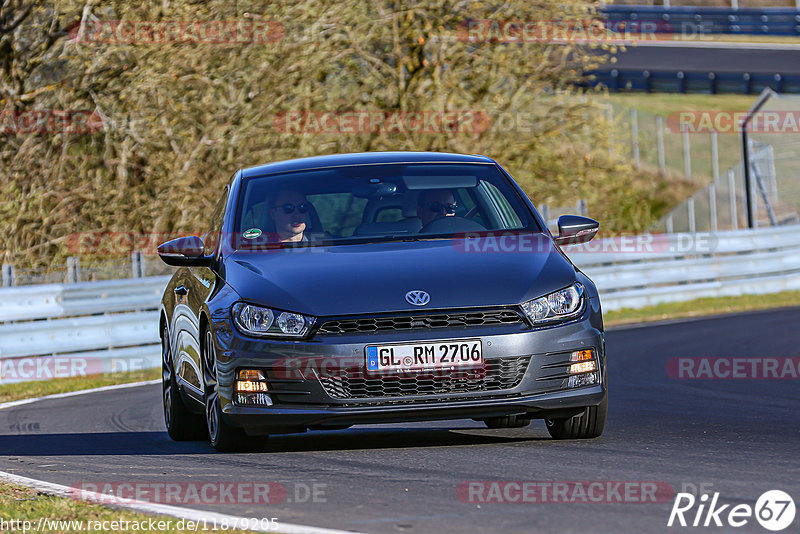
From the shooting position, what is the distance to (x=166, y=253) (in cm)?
836

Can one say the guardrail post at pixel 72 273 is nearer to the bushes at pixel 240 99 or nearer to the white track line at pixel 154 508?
the bushes at pixel 240 99

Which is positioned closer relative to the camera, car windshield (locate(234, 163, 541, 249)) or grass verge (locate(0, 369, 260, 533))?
grass verge (locate(0, 369, 260, 533))

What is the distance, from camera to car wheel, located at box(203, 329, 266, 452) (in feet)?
25.1

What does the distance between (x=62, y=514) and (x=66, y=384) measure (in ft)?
29.2

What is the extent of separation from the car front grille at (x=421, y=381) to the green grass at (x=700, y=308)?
500 inches

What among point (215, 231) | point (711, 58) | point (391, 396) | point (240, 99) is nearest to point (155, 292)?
point (240, 99)

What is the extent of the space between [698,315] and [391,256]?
542 inches

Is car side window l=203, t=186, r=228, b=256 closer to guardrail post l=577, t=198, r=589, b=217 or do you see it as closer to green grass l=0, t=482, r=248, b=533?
green grass l=0, t=482, r=248, b=533

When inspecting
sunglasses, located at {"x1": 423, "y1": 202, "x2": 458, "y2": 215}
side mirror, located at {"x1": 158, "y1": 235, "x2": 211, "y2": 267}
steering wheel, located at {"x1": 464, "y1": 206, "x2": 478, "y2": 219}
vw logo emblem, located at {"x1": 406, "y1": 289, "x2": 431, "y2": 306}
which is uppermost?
sunglasses, located at {"x1": 423, "y1": 202, "x2": 458, "y2": 215}

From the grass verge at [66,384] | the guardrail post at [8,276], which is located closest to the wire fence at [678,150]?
the guardrail post at [8,276]

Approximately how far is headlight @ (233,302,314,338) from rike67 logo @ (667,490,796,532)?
219 cm

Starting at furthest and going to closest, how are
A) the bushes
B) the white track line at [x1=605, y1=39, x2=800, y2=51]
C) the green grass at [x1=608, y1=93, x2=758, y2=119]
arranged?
the green grass at [x1=608, y1=93, x2=758, y2=119]
the white track line at [x1=605, y1=39, x2=800, y2=51]
the bushes

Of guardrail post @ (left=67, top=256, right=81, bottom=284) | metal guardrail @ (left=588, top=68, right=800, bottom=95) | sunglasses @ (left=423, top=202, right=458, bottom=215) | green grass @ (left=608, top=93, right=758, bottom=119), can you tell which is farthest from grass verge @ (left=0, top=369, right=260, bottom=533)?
green grass @ (left=608, top=93, right=758, bottom=119)

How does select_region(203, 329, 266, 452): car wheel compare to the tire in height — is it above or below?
above
